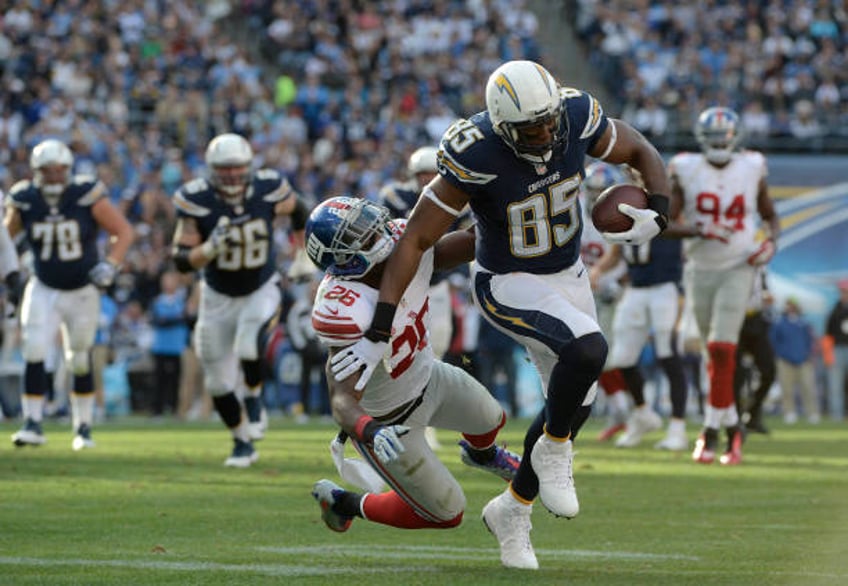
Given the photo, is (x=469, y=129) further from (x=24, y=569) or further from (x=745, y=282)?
(x=745, y=282)

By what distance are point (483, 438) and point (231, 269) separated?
14.4ft

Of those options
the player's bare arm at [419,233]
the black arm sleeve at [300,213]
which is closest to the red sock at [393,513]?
the player's bare arm at [419,233]

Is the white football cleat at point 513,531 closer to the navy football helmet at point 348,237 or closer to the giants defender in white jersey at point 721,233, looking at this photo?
the navy football helmet at point 348,237

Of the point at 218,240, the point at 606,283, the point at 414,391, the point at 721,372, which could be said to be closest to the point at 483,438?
the point at 414,391

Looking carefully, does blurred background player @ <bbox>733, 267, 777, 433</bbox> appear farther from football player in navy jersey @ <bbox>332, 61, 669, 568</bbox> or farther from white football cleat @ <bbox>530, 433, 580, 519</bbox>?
white football cleat @ <bbox>530, 433, 580, 519</bbox>

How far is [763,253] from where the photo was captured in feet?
33.7

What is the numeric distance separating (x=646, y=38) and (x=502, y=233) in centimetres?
1939

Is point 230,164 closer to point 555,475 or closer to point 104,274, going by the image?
point 104,274

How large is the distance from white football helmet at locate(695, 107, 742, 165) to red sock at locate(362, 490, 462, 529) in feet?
16.3

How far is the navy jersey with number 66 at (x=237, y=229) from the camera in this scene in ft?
34.3

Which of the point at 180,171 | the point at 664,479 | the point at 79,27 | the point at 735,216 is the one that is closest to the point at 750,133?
the point at 180,171

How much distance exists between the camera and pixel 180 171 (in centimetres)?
2052

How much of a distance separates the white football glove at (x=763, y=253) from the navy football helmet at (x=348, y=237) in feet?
15.7

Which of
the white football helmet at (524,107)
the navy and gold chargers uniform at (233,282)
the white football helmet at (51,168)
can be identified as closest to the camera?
the white football helmet at (524,107)
